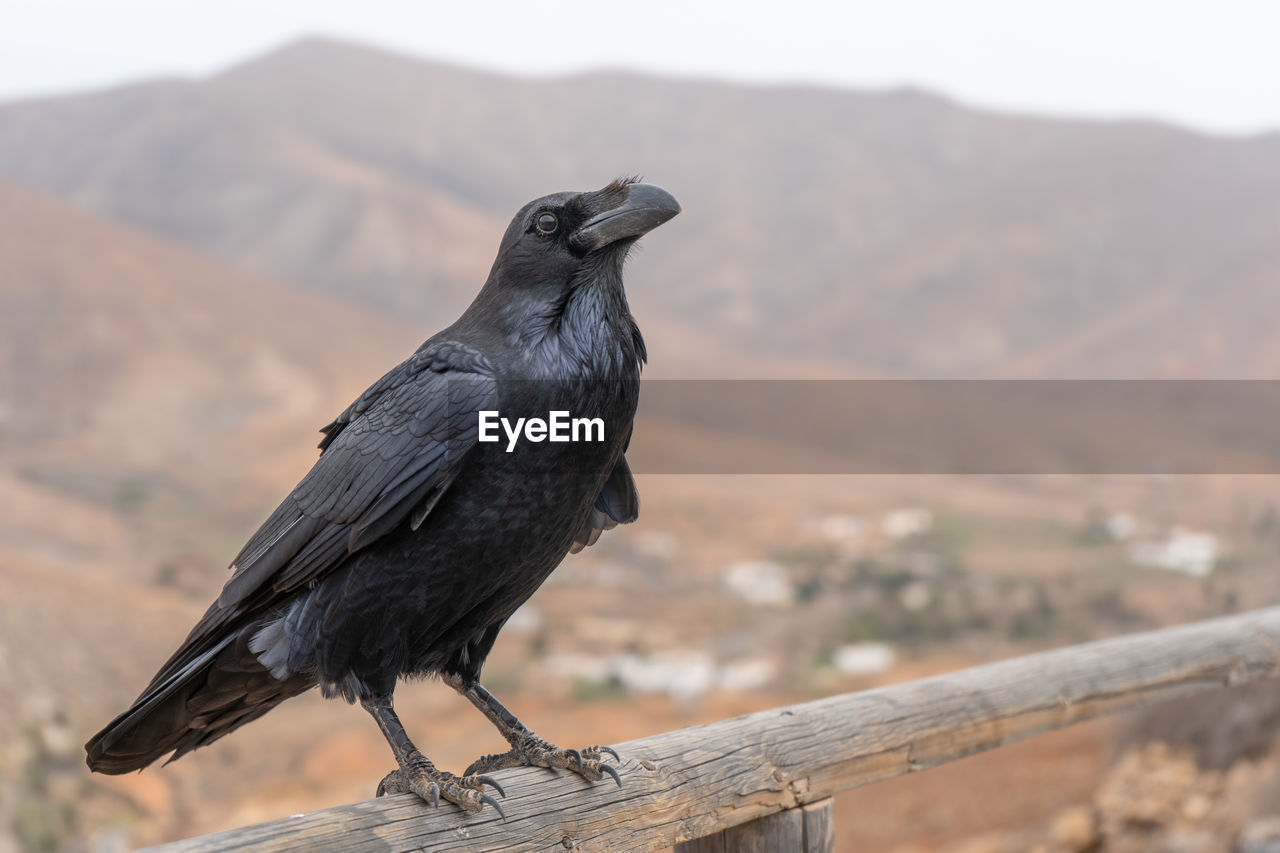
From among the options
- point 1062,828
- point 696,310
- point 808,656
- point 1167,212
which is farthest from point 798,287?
point 1062,828

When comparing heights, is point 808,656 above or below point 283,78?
below

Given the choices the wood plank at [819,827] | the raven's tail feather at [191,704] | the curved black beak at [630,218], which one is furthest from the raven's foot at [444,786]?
the curved black beak at [630,218]

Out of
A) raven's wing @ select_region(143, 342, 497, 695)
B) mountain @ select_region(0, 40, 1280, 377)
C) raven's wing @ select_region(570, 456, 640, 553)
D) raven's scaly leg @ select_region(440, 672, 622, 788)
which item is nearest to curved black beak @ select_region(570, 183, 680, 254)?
raven's wing @ select_region(143, 342, 497, 695)

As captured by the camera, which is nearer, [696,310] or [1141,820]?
Result: [1141,820]

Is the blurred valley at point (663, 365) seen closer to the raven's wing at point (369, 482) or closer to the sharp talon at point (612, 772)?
the sharp talon at point (612, 772)

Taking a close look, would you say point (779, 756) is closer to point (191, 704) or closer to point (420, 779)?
point (420, 779)

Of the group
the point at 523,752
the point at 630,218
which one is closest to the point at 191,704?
the point at 523,752

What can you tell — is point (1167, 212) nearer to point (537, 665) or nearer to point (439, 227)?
point (439, 227)
